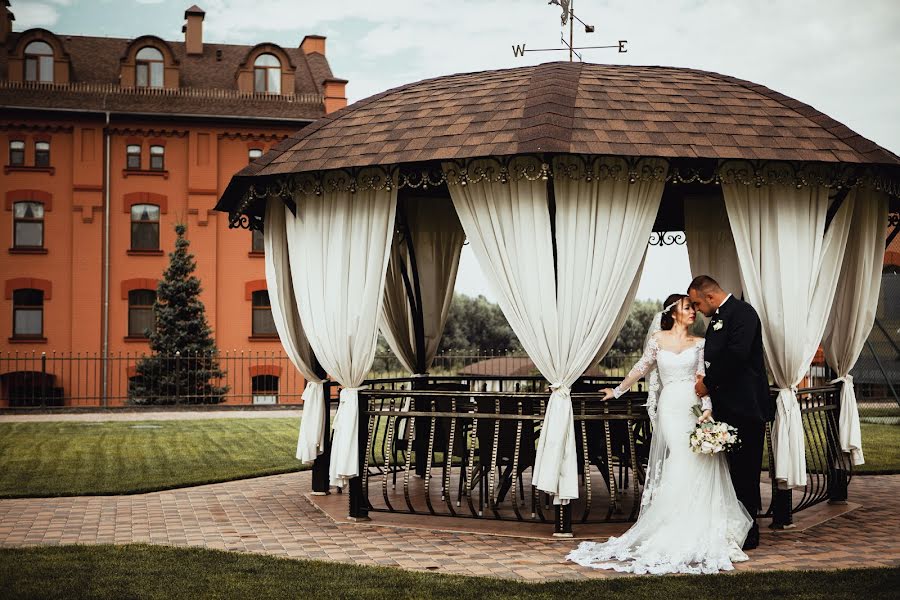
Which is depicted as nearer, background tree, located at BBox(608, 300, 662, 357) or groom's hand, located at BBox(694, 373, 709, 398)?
groom's hand, located at BBox(694, 373, 709, 398)

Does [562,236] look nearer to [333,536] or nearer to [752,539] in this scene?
[752,539]

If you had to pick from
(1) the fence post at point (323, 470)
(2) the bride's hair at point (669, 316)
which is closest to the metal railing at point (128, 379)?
(1) the fence post at point (323, 470)

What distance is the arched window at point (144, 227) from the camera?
30172 mm

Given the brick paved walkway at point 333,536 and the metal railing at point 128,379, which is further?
the metal railing at point 128,379

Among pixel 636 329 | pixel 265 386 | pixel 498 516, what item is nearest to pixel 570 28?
pixel 498 516

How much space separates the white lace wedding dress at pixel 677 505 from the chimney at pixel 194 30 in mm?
28400

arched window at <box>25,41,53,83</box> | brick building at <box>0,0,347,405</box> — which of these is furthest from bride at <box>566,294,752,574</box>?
arched window at <box>25,41,53,83</box>

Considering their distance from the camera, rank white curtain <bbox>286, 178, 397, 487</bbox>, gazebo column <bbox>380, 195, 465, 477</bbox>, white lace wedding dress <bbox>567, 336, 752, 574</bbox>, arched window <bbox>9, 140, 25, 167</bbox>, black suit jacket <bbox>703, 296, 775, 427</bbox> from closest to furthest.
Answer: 1. white lace wedding dress <bbox>567, 336, 752, 574</bbox>
2. black suit jacket <bbox>703, 296, 775, 427</bbox>
3. white curtain <bbox>286, 178, 397, 487</bbox>
4. gazebo column <bbox>380, 195, 465, 477</bbox>
5. arched window <bbox>9, 140, 25, 167</bbox>

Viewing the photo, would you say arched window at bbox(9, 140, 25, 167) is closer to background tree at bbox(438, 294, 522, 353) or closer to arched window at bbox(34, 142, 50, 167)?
arched window at bbox(34, 142, 50, 167)

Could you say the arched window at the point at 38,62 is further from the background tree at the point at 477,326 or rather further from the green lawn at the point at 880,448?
the green lawn at the point at 880,448

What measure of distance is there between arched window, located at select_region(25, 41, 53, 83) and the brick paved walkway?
2345 cm

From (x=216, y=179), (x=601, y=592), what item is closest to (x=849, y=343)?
(x=601, y=592)

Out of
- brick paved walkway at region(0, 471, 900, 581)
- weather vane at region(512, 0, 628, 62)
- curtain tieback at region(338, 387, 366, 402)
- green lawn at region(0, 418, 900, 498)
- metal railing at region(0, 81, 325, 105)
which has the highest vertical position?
metal railing at region(0, 81, 325, 105)

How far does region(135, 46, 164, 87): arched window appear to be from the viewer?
3109 centimetres
